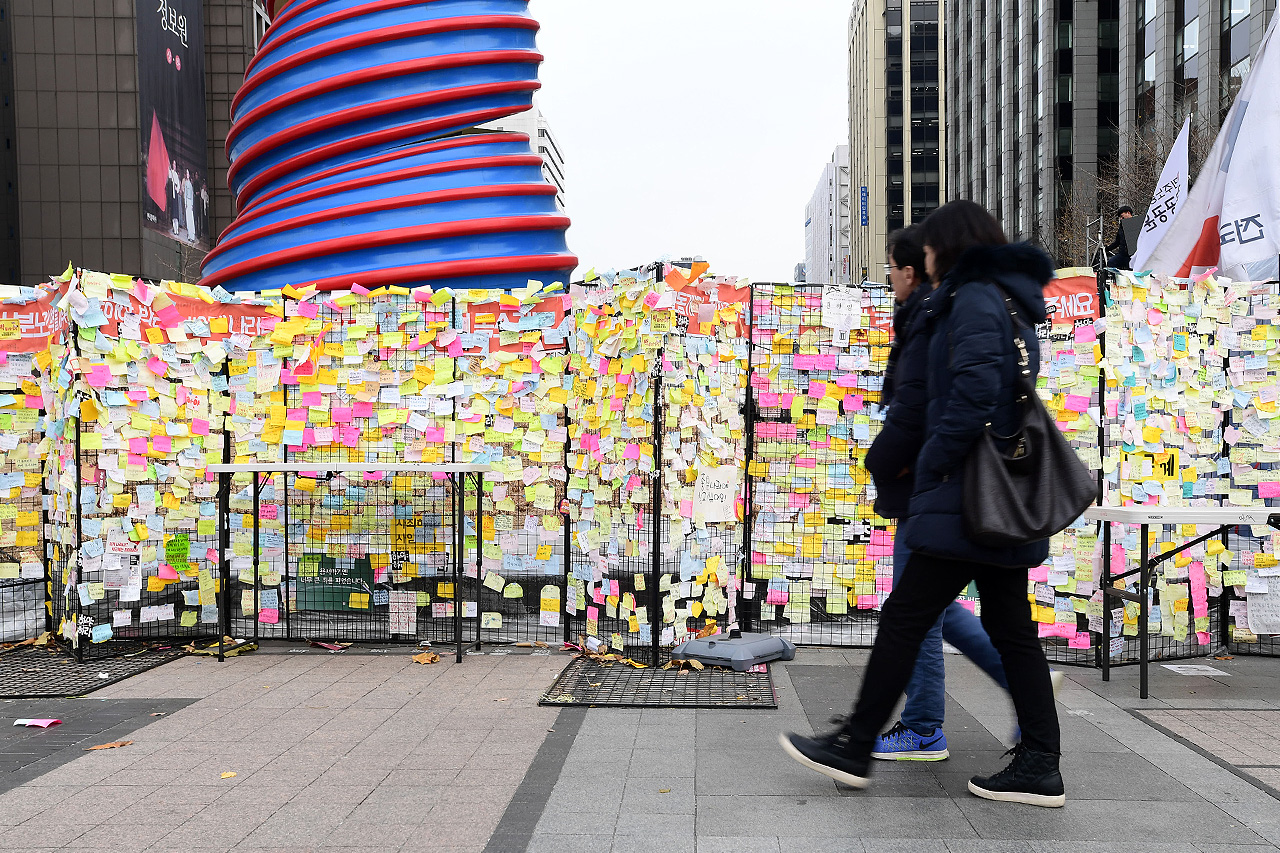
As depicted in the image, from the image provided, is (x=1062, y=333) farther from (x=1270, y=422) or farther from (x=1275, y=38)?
(x=1275, y=38)

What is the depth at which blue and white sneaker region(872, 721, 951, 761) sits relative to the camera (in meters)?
4.14

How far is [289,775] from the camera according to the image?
405cm

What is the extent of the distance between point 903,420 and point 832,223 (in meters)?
141

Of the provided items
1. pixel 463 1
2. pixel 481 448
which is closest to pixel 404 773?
pixel 481 448

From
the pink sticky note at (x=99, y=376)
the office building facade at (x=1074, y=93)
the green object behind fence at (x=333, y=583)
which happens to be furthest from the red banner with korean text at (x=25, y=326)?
Answer: the office building facade at (x=1074, y=93)

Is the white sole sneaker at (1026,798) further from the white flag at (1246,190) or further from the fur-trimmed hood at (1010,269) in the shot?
the white flag at (1246,190)

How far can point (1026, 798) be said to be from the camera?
3.64 meters

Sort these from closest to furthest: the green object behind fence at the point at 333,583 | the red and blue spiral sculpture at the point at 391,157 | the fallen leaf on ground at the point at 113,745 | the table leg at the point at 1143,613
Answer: the fallen leaf on ground at the point at 113,745 → the table leg at the point at 1143,613 → the green object behind fence at the point at 333,583 → the red and blue spiral sculpture at the point at 391,157

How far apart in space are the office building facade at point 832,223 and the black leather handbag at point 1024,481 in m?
107

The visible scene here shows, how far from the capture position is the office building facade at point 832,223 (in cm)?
12512

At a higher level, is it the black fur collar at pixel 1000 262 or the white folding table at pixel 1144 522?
the black fur collar at pixel 1000 262

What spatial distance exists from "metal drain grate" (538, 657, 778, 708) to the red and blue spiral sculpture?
15.1 feet

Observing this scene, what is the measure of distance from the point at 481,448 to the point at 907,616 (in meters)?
3.61

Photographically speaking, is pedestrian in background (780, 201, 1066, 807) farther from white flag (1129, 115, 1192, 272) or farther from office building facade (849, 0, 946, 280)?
office building facade (849, 0, 946, 280)
